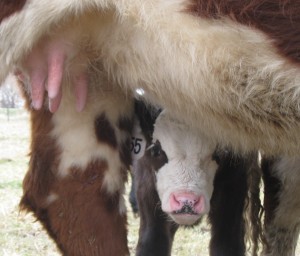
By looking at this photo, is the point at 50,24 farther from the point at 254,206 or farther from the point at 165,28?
the point at 254,206

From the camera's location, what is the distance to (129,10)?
1933 mm

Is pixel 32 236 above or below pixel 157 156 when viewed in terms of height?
below

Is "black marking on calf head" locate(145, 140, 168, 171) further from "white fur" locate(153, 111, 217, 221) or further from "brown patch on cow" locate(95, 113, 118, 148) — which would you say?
"brown patch on cow" locate(95, 113, 118, 148)

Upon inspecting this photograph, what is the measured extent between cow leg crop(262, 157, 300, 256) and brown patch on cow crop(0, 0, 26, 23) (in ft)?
5.24

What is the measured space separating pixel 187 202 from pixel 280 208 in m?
0.92

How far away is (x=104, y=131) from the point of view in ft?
8.39

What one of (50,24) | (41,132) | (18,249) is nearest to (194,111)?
(50,24)

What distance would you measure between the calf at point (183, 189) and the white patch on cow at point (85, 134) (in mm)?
237

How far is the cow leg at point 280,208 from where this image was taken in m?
3.16

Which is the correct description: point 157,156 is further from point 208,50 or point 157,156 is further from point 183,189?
point 208,50

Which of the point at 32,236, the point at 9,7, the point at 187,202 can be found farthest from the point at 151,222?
the point at 9,7

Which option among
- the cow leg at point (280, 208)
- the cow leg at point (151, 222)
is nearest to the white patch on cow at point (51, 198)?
the cow leg at point (151, 222)

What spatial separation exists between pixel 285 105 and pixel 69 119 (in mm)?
886

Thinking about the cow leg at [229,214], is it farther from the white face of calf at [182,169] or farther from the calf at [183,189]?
the white face of calf at [182,169]
